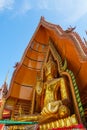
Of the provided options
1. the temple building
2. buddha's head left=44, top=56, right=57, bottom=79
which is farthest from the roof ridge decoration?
Answer: buddha's head left=44, top=56, right=57, bottom=79

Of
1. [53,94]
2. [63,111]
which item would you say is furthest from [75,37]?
[63,111]

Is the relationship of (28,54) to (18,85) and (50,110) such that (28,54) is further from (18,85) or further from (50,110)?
(50,110)

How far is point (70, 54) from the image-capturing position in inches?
174

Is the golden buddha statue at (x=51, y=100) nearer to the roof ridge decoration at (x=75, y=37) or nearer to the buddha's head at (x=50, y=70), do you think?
the buddha's head at (x=50, y=70)

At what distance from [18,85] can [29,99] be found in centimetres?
45

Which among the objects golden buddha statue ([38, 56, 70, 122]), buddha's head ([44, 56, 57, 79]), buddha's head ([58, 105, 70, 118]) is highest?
buddha's head ([44, 56, 57, 79])

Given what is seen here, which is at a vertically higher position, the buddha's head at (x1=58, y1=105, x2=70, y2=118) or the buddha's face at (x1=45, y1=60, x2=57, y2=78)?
the buddha's face at (x1=45, y1=60, x2=57, y2=78)

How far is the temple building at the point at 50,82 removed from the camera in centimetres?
360

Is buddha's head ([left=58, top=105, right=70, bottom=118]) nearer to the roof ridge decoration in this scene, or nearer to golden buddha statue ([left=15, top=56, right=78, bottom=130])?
golden buddha statue ([left=15, top=56, right=78, bottom=130])

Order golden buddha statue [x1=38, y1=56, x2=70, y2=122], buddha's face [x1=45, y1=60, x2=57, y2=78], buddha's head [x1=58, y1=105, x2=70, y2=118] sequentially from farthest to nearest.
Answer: buddha's face [x1=45, y1=60, x2=57, y2=78] → golden buddha statue [x1=38, y1=56, x2=70, y2=122] → buddha's head [x1=58, y1=105, x2=70, y2=118]

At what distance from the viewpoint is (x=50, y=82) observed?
4668 mm

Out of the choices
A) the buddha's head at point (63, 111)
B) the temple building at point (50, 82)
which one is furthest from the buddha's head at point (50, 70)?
the buddha's head at point (63, 111)

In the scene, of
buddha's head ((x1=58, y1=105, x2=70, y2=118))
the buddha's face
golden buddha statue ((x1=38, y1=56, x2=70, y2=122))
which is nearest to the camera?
buddha's head ((x1=58, y1=105, x2=70, y2=118))

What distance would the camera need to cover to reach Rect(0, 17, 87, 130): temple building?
3.60 meters
